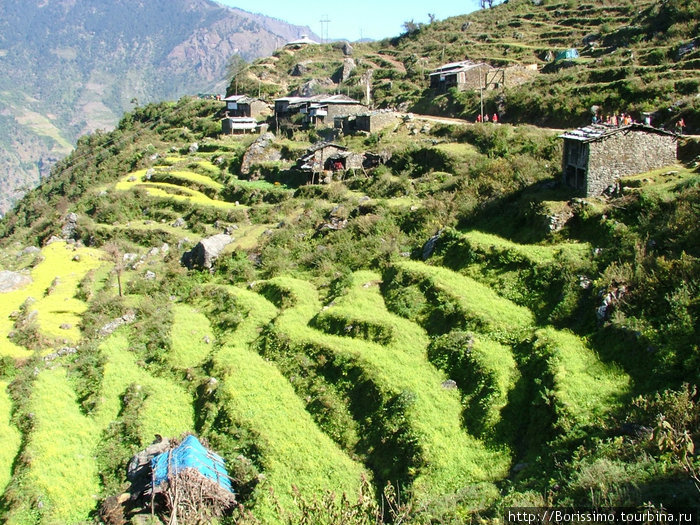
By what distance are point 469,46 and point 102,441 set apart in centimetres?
6577

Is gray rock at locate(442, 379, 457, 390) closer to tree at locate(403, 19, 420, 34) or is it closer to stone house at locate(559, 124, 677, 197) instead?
stone house at locate(559, 124, 677, 197)

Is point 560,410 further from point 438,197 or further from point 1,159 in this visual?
point 1,159

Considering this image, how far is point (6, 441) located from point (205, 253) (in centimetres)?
1330

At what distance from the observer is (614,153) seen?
21.3 m

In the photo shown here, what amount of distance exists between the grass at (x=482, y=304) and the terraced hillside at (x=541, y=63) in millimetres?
15798

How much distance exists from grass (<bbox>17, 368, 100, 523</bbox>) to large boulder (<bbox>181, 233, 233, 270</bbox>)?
10.1 m

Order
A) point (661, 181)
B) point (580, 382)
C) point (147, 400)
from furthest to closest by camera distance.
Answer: point (661, 181)
point (147, 400)
point (580, 382)

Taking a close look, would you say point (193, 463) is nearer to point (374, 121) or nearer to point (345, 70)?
point (374, 121)

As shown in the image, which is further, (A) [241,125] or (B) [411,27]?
(B) [411,27]

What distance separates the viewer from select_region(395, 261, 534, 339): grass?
17.8 meters

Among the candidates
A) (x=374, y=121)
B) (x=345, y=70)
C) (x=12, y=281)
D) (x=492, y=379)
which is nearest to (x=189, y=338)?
(x=492, y=379)

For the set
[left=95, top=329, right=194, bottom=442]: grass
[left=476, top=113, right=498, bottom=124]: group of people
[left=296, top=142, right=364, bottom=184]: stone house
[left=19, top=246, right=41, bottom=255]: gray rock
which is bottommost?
[left=95, top=329, right=194, bottom=442]: grass

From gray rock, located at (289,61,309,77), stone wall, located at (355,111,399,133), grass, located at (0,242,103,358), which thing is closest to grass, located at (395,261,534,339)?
grass, located at (0,242,103,358)

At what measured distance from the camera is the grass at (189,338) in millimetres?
21344
